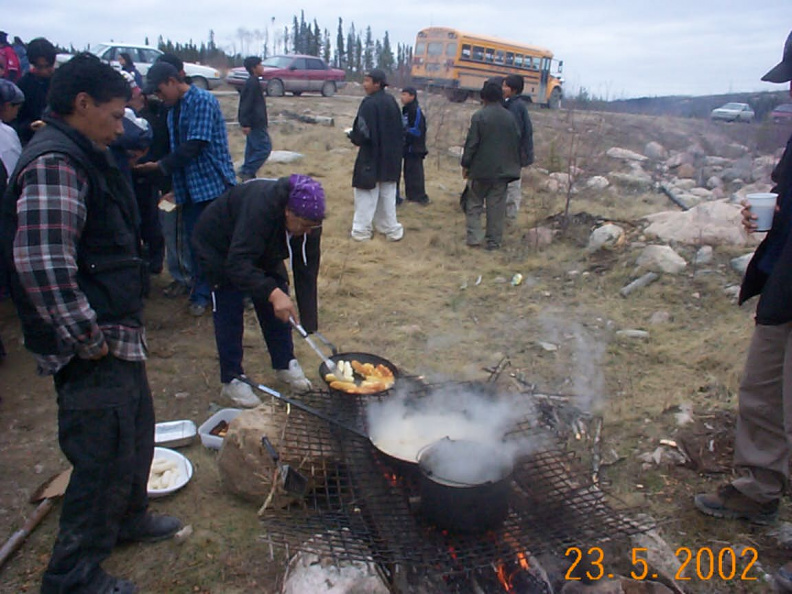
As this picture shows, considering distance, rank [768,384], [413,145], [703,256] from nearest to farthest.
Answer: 1. [768,384]
2. [703,256]
3. [413,145]

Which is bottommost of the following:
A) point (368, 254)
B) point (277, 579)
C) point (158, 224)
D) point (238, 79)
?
point (277, 579)

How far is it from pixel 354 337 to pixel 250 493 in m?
2.20

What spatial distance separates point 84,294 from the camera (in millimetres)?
2045

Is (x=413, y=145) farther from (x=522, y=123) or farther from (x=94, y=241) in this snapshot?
(x=94, y=241)

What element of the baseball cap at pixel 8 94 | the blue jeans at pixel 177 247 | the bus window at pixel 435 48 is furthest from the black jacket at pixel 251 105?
the bus window at pixel 435 48

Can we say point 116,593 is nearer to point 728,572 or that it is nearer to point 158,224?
point 728,572

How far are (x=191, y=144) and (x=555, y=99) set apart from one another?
2418cm

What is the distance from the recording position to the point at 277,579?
2.57 m

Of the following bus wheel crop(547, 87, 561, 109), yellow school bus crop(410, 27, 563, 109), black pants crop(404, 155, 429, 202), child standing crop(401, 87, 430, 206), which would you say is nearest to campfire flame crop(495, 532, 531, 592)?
child standing crop(401, 87, 430, 206)

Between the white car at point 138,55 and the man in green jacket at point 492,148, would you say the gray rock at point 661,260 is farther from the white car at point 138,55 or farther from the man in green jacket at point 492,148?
the white car at point 138,55

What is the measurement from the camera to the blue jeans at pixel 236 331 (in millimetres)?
3768

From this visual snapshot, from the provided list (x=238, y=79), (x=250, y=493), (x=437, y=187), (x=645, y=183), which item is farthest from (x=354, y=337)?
(x=238, y=79)

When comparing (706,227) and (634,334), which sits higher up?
(706,227)

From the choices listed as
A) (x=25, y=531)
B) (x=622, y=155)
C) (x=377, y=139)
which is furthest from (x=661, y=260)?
(x=622, y=155)
